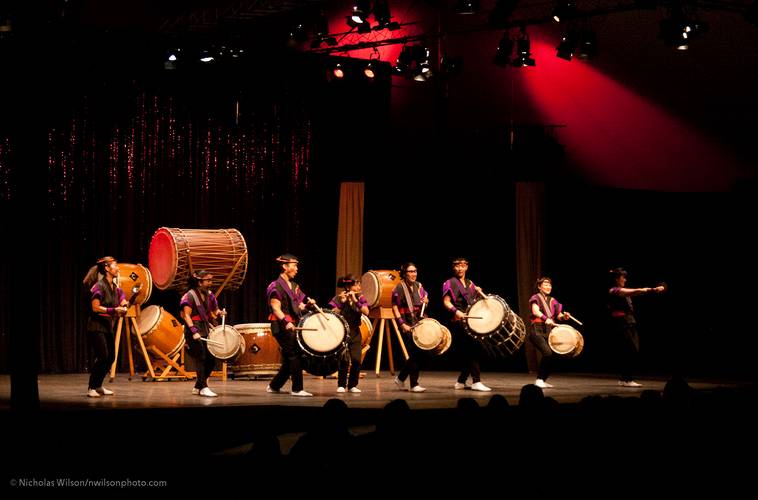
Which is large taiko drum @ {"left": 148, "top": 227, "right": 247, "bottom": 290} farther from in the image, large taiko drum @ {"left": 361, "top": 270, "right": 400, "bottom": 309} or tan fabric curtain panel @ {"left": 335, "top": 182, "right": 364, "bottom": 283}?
tan fabric curtain panel @ {"left": 335, "top": 182, "right": 364, "bottom": 283}

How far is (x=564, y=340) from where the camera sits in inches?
425

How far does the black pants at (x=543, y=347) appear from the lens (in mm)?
10789

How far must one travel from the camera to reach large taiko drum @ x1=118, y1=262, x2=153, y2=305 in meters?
11.5

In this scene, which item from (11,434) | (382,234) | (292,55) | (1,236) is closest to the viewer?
(11,434)

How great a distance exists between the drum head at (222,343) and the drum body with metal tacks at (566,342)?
11.8 ft

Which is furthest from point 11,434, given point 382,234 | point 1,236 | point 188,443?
point 382,234

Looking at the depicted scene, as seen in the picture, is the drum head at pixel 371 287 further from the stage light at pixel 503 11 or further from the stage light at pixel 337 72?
the stage light at pixel 503 11

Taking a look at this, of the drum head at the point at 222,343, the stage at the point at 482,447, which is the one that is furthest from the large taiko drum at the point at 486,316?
the stage at the point at 482,447

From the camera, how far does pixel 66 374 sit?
480 inches

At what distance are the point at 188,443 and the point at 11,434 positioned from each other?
2065mm

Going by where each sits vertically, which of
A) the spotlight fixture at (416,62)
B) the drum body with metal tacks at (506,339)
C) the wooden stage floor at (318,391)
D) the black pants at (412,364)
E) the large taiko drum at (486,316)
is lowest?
the wooden stage floor at (318,391)

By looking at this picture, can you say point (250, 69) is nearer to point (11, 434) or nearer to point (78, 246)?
point (78, 246)

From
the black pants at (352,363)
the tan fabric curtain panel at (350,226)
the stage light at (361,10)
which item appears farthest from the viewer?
the tan fabric curtain panel at (350,226)

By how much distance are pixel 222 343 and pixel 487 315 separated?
2824mm
